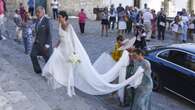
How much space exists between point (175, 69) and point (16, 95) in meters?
4.44

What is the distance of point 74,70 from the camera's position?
10844 mm

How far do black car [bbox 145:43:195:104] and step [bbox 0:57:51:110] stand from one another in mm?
A: 3849

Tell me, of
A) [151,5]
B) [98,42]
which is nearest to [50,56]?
[98,42]

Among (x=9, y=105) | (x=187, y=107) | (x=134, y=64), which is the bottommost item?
(x=187, y=107)

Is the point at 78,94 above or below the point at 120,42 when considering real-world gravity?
below

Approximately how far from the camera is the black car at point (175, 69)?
456 inches

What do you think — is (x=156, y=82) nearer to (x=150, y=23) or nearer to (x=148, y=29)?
(x=148, y=29)

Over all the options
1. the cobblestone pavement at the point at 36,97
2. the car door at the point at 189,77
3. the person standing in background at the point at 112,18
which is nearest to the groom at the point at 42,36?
the cobblestone pavement at the point at 36,97

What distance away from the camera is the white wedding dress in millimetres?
10602

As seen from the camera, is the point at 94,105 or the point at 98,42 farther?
the point at 98,42

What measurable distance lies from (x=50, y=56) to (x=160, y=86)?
3301 millimetres

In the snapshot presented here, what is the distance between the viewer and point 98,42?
21.6m

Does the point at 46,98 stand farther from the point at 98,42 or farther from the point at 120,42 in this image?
the point at 98,42

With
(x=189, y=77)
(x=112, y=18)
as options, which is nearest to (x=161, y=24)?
(x=112, y=18)
